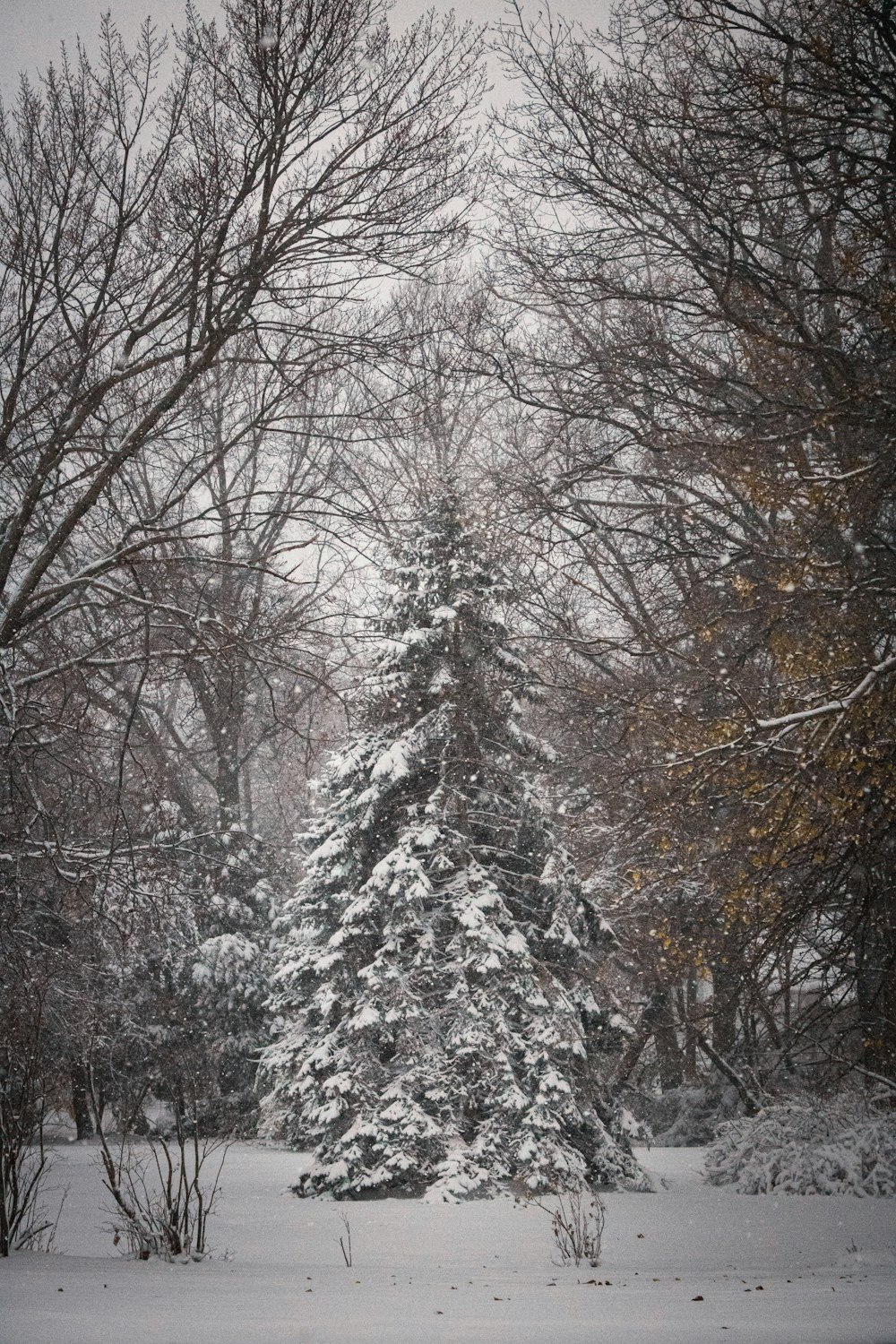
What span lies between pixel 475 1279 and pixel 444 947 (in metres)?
6.10

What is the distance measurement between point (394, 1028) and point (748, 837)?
5.82 m

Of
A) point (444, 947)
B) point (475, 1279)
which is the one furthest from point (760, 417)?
point (444, 947)

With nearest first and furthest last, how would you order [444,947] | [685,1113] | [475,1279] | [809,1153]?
[475,1279] → [809,1153] → [444,947] → [685,1113]

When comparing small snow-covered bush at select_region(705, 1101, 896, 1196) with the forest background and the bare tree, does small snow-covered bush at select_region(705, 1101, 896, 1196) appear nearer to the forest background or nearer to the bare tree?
the bare tree

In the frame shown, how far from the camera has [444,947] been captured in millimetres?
12562

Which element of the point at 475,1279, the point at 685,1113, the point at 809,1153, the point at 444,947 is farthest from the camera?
the point at 685,1113

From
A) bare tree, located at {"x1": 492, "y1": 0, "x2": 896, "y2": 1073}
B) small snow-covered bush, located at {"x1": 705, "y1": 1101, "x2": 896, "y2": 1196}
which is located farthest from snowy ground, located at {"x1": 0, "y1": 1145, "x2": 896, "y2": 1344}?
bare tree, located at {"x1": 492, "y1": 0, "x2": 896, "y2": 1073}

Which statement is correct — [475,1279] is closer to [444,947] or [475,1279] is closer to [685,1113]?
[444,947]

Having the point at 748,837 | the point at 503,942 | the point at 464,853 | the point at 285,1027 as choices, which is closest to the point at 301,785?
the point at 285,1027

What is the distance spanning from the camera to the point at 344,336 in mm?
7219

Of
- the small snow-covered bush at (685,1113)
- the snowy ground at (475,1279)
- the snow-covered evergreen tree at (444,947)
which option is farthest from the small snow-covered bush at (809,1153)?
the small snow-covered bush at (685,1113)

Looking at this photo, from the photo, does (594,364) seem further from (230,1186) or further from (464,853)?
(230,1186)

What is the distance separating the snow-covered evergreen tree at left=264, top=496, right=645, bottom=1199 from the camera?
448 inches

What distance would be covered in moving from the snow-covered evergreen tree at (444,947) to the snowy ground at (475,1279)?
0.72 m
